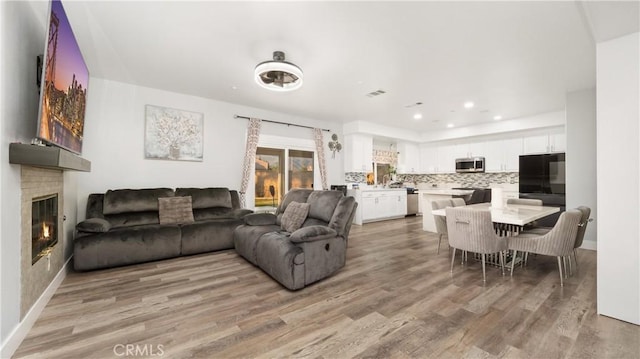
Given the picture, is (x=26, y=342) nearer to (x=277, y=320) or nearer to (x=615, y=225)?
(x=277, y=320)

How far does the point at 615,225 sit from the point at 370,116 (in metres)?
4.66

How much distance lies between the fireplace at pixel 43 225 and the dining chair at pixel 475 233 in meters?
3.92

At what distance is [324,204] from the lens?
3.37 meters

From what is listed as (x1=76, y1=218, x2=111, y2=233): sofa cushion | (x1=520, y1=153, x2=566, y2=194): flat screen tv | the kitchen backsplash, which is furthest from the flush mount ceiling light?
(x1=520, y1=153, x2=566, y2=194): flat screen tv

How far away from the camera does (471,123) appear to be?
268 inches

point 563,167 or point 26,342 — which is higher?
point 563,167

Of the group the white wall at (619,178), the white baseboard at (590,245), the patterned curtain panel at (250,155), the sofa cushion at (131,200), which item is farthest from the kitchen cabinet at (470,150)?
the sofa cushion at (131,200)

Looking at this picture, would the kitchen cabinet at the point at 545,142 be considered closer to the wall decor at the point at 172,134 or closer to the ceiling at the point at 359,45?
the ceiling at the point at 359,45

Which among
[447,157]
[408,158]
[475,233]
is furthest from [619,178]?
[408,158]

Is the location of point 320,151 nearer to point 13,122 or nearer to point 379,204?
point 379,204

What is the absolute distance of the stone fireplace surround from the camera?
185 centimetres

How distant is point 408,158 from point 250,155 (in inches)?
208

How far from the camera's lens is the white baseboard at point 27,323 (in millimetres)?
1591

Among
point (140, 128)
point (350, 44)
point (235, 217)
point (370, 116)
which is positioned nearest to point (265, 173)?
point (235, 217)
